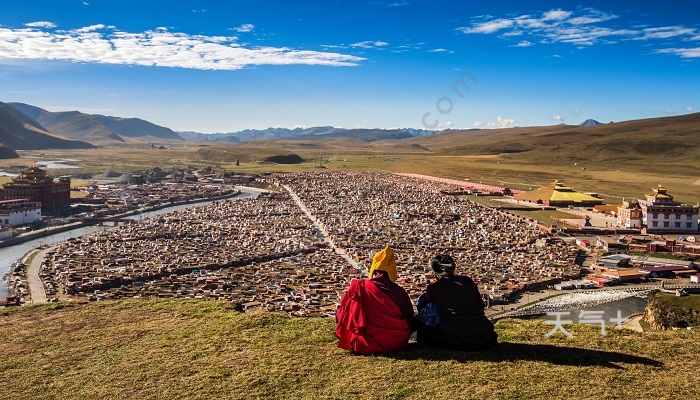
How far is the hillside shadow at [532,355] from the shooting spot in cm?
700

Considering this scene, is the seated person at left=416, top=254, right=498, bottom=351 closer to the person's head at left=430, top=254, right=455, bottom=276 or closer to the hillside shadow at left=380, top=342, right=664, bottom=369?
the person's head at left=430, top=254, right=455, bottom=276

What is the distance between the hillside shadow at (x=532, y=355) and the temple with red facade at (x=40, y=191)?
5977 cm

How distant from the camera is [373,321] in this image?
7289mm

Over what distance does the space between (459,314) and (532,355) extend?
3.60ft

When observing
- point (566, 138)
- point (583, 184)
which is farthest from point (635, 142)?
point (583, 184)

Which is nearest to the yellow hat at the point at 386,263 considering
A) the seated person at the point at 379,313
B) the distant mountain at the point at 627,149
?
the seated person at the point at 379,313

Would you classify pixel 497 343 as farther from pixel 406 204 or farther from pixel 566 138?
pixel 566 138

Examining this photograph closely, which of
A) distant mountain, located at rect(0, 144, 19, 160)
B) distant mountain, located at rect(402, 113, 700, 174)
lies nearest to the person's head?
distant mountain, located at rect(402, 113, 700, 174)

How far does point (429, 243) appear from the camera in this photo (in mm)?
38812

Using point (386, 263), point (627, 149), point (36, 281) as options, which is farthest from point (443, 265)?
point (627, 149)

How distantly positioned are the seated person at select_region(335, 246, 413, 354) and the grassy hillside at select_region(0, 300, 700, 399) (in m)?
0.19

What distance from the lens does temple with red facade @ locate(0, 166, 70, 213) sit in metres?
57.9

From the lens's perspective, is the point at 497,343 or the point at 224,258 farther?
the point at 224,258

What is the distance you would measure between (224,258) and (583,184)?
194 ft
